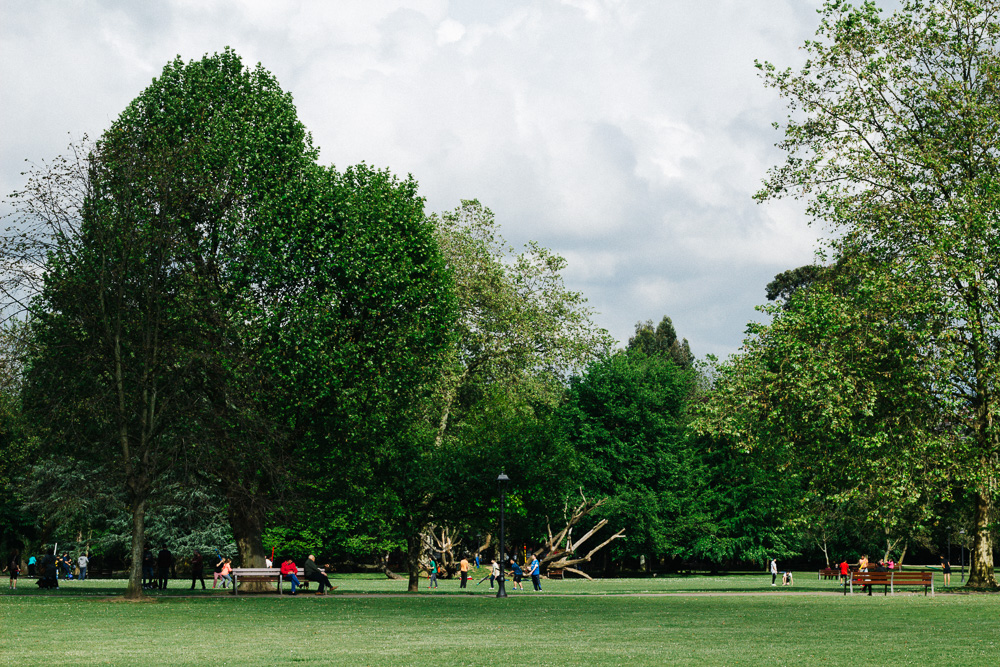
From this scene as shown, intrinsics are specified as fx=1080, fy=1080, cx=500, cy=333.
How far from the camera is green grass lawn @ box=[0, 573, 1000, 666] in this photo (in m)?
13.6

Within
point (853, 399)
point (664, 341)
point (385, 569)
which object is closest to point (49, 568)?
point (385, 569)

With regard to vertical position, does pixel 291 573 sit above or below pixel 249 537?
below

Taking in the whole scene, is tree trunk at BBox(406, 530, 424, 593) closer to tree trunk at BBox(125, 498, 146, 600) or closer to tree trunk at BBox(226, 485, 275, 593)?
tree trunk at BBox(226, 485, 275, 593)

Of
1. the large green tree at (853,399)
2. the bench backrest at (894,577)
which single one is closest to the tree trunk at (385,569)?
the large green tree at (853,399)

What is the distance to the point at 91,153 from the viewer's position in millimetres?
30328

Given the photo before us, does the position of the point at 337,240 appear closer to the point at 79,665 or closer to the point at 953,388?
the point at 953,388

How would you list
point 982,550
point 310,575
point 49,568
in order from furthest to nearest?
1. point 49,568
2. point 310,575
3. point 982,550

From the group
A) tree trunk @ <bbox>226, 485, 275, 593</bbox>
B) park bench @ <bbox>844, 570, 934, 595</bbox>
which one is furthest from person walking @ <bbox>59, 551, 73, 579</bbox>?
park bench @ <bbox>844, 570, 934, 595</bbox>

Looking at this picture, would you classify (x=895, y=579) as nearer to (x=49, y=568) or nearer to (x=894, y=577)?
(x=894, y=577)

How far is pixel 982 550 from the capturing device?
36.8 meters

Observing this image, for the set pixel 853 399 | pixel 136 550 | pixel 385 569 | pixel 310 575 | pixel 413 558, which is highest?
pixel 853 399

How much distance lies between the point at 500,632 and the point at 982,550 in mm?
24862

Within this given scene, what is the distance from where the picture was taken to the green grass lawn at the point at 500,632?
13.6 m

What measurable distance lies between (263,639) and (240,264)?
18148 mm
